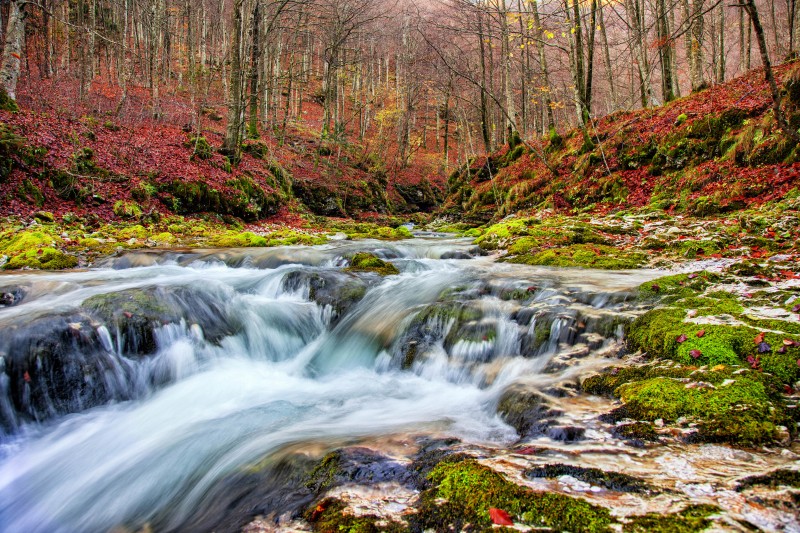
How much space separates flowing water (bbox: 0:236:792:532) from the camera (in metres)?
3.07

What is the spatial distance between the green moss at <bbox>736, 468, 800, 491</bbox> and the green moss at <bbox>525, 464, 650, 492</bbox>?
361 millimetres

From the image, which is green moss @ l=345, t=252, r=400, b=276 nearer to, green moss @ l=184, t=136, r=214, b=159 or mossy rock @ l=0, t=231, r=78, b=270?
mossy rock @ l=0, t=231, r=78, b=270

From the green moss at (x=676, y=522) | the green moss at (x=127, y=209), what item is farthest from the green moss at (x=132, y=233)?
the green moss at (x=676, y=522)

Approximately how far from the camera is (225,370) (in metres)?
5.09

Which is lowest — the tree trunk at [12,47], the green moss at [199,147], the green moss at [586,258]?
the green moss at [586,258]

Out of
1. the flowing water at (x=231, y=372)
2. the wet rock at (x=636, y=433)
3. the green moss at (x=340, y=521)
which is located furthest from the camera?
the flowing water at (x=231, y=372)

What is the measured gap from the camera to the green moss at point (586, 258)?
22.1 ft

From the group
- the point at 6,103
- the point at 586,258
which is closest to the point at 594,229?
the point at 586,258

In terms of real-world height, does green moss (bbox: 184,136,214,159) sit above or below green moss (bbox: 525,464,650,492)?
above

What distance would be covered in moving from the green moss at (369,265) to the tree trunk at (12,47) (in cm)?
1046

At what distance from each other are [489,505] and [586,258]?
6.32 meters

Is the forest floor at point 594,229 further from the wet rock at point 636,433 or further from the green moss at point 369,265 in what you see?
the green moss at point 369,265

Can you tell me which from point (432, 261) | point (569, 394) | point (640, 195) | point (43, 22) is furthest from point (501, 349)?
point (43, 22)

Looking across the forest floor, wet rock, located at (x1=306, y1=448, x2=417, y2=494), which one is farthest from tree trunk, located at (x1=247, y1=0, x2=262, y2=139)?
wet rock, located at (x1=306, y1=448, x2=417, y2=494)
